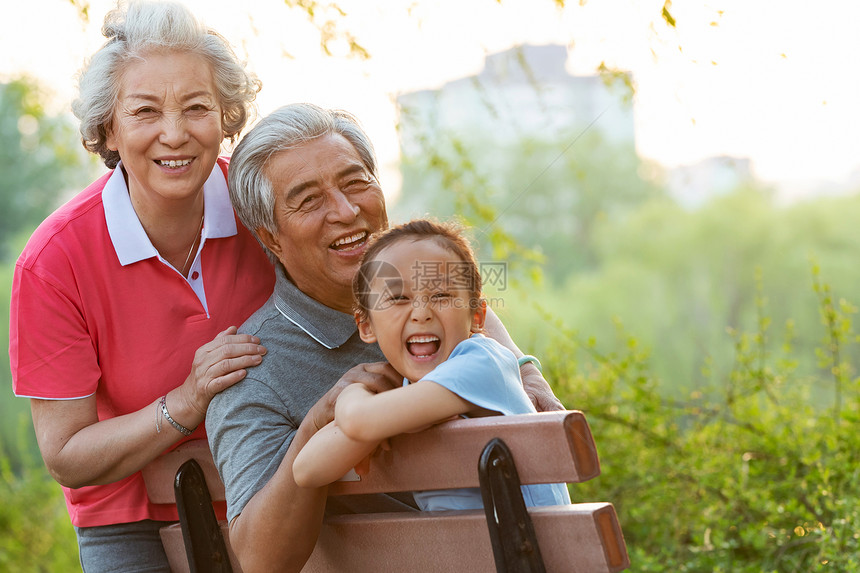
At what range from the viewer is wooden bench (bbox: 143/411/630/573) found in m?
1.51

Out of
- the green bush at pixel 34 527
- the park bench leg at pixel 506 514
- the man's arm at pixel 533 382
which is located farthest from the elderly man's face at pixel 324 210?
the green bush at pixel 34 527

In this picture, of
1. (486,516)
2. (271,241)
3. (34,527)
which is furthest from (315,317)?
(34,527)

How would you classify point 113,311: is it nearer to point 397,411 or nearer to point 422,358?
point 422,358

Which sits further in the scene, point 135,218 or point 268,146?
point 135,218

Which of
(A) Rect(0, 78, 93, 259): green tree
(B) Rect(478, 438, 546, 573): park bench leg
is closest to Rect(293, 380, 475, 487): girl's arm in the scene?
(B) Rect(478, 438, 546, 573): park bench leg

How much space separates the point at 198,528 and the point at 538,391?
0.87 metres

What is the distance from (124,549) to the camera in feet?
7.34

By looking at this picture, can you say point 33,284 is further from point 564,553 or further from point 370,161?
point 564,553

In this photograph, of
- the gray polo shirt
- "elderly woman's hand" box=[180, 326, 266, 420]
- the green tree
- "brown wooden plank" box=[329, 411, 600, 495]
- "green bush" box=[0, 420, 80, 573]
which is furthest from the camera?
the green tree

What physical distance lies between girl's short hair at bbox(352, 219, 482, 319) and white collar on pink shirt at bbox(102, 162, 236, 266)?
0.62 m

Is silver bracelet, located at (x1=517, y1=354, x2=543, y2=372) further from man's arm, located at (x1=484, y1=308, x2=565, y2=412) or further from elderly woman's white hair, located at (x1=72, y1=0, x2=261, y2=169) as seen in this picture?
elderly woman's white hair, located at (x1=72, y1=0, x2=261, y2=169)

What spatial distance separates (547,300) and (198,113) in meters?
6.68

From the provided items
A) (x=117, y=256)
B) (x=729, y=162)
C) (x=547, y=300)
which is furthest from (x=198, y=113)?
(x=547, y=300)

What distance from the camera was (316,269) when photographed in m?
2.18
